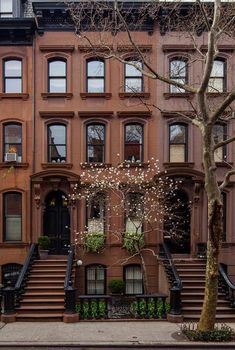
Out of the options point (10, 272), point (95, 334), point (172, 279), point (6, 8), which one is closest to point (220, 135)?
point (172, 279)

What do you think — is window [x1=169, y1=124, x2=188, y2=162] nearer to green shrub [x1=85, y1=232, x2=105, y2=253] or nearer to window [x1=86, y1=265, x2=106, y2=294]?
green shrub [x1=85, y1=232, x2=105, y2=253]

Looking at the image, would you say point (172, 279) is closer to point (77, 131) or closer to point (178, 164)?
point (178, 164)

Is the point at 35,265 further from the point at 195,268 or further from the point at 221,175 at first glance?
the point at 221,175

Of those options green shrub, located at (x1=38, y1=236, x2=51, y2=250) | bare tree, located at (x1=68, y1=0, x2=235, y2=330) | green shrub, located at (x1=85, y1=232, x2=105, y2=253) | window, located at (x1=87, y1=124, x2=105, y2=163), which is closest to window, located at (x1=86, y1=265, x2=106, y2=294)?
green shrub, located at (x1=85, y1=232, x2=105, y2=253)

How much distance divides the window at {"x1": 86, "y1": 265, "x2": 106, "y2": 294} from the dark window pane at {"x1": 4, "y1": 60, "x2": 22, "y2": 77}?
369 inches

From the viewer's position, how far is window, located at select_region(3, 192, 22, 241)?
717 inches

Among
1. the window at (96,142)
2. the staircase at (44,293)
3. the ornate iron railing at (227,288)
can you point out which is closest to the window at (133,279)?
the staircase at (44,293)

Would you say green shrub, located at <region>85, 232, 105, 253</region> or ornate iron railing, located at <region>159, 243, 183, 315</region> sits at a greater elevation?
green shrub, located at <region>85, 232, 105, 253</region>

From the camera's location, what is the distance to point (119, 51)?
1802cm

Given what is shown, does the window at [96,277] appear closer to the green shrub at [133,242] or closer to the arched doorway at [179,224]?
the green shrub at [133,242]

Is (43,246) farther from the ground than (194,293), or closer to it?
farther from the ground

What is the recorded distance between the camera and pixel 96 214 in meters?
18.5

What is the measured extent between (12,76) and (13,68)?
0.38 m

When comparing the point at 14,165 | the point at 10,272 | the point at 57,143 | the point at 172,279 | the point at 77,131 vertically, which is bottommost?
the point at 10,272
